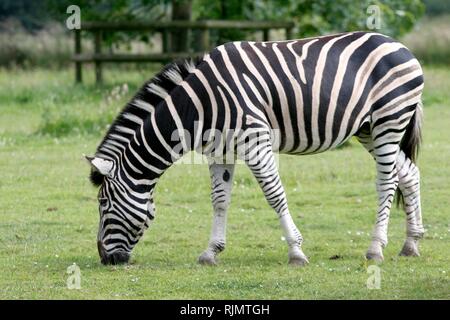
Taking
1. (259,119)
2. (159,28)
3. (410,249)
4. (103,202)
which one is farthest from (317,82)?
(159,28)

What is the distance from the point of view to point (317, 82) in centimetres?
882

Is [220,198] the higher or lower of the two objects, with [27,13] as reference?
lower

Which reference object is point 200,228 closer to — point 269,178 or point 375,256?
point 269,178

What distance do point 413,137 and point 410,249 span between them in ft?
3.45

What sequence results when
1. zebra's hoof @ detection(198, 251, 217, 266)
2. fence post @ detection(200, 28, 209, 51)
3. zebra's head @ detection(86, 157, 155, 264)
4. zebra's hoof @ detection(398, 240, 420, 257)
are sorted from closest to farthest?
1. zebra's head @ detection(86, 157, 155, 264)
2. zebra's hoof @ detection(198, 251, 217, 266)
3. zebra's hoof @ detection(398, 240, 420, 257)
4. fence post @ detection(200, 28, 209, 51)

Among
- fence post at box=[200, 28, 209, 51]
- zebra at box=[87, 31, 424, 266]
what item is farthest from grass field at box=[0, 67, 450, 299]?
fence post at box=[200, 28, 209, 51]

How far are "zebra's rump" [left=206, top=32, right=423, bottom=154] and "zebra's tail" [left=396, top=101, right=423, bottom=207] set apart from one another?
0.97ft

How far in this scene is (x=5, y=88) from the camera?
73.6 feet

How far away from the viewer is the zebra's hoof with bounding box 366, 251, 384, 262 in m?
8.82

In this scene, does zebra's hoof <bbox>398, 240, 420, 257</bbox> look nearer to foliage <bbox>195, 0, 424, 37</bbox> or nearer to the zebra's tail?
the zebra's tail

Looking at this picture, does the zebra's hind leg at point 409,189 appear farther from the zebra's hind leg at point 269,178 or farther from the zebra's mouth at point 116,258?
the zebra's mouth at point 116,258

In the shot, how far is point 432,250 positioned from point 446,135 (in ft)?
25.9

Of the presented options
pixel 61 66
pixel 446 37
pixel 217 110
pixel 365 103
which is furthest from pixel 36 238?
pixel 446 37

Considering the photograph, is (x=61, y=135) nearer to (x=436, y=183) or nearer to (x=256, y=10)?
(x=436, y=183)
